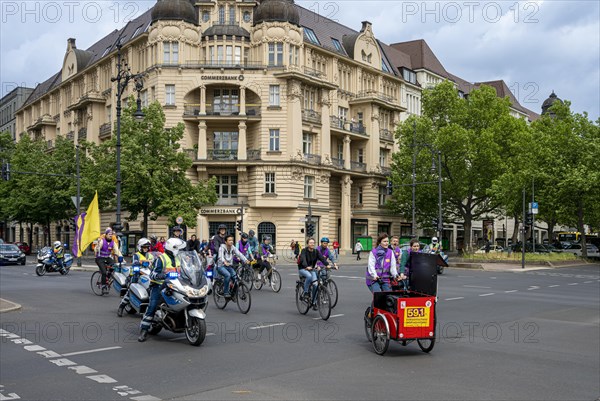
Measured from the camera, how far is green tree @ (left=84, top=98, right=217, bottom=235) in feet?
144

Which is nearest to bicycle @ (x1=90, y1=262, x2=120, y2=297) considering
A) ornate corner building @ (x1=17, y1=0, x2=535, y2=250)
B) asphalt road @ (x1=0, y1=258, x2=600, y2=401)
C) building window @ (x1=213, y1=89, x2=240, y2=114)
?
asphalt road @ (x1=0, y1=258, x2=600, y2=401)

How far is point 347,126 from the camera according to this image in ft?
205

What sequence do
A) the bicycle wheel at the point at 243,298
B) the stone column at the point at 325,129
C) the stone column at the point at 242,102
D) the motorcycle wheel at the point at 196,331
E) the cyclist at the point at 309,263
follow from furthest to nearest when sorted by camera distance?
the stone column at the point at 325,129, the stone column at the point at 242,102, the bicycle wheel at the point at 243,298, the cyclist at the point at 309,263, the motorcycle wheel at the point at 196,331

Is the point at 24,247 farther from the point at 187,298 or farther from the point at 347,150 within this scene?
the point at 187,298

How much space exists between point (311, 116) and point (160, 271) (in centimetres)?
4649

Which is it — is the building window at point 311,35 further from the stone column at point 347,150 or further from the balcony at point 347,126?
the stone column at point 347,150

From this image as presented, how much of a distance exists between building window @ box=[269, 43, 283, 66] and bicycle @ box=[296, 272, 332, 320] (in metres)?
41.5

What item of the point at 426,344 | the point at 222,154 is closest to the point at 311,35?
the point at 222,154

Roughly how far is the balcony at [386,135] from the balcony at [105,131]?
2627cm

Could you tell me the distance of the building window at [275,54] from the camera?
5459cm

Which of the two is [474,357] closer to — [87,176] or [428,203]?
[87,176]

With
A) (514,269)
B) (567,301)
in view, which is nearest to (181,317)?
(567,301)

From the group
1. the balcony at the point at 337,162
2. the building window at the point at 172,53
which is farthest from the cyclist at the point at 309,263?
the balcony at the point at 337,162

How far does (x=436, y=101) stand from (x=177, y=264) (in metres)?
52.6
